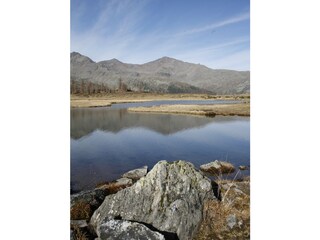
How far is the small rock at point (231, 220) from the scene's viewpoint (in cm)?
561

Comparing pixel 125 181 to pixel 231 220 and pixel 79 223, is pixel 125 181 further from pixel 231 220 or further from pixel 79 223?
pixel 231 220

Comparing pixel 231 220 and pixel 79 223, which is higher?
pixel 231 220

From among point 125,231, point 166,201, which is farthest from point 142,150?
point 125,231

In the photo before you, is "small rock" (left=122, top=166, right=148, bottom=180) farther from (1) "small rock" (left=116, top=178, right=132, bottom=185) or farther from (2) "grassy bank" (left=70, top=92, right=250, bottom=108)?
(2) "grassy bank" (left=70, top=92, right=250, bottom=108)

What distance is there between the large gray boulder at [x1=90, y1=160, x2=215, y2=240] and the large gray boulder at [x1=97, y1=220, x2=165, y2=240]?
0.34 meters

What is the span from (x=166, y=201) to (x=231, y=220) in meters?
1.31

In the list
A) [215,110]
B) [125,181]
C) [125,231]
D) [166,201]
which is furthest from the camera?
[215,110]

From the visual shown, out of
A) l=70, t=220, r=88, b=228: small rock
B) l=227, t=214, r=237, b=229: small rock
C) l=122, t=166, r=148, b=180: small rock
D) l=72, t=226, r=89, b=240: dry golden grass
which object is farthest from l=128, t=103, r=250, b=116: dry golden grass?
l=72, t=226, r=89, b=240: dry golden grass

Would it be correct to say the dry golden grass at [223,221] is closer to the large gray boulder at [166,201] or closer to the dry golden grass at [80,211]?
the large gray boulder at [166,201]

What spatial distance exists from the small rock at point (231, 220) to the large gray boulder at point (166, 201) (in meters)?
Result: 0.56

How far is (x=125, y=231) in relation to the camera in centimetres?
492
